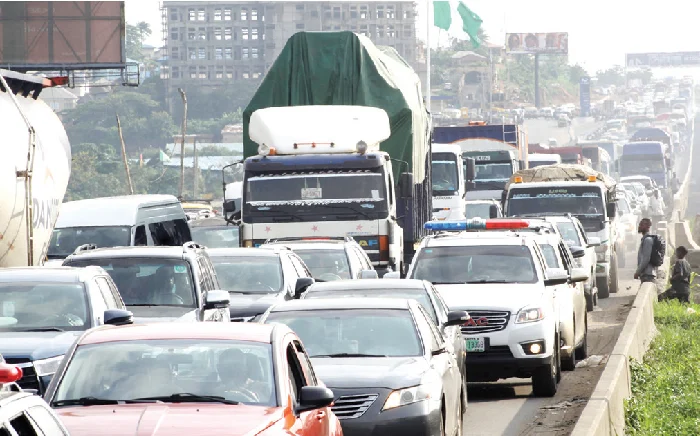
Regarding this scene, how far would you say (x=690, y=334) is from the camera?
22.4 metres

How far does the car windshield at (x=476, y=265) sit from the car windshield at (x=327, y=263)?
9.32ft

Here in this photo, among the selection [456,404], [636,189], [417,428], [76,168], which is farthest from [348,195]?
[76,168]

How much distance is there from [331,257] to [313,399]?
1259cm

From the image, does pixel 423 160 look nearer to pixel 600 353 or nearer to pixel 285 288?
pixel 600 353

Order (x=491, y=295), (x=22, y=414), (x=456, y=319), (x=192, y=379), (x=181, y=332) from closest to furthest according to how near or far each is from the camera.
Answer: (x=22, y=414) < (x=192, y=379) < (x=181, y=332) < (x=456, y=319) < (x=491, y=295)

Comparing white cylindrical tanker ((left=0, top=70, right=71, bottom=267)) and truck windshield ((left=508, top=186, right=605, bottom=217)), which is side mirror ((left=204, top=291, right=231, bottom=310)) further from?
truck windshield ((left=508, top=186, right=605, bottom=217))

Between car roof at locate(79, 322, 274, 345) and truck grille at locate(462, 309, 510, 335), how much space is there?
7135 millimetres

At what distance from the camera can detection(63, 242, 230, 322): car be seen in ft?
46.4

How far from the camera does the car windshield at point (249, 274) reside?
55.4 feet

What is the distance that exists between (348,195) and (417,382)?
12758mm

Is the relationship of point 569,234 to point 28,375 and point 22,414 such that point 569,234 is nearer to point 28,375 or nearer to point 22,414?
point 28,375

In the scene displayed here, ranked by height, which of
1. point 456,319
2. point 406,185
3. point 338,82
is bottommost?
point 456,319

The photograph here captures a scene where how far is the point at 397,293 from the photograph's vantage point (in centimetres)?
1296

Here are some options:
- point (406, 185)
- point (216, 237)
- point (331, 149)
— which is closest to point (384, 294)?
point (331, 149)
